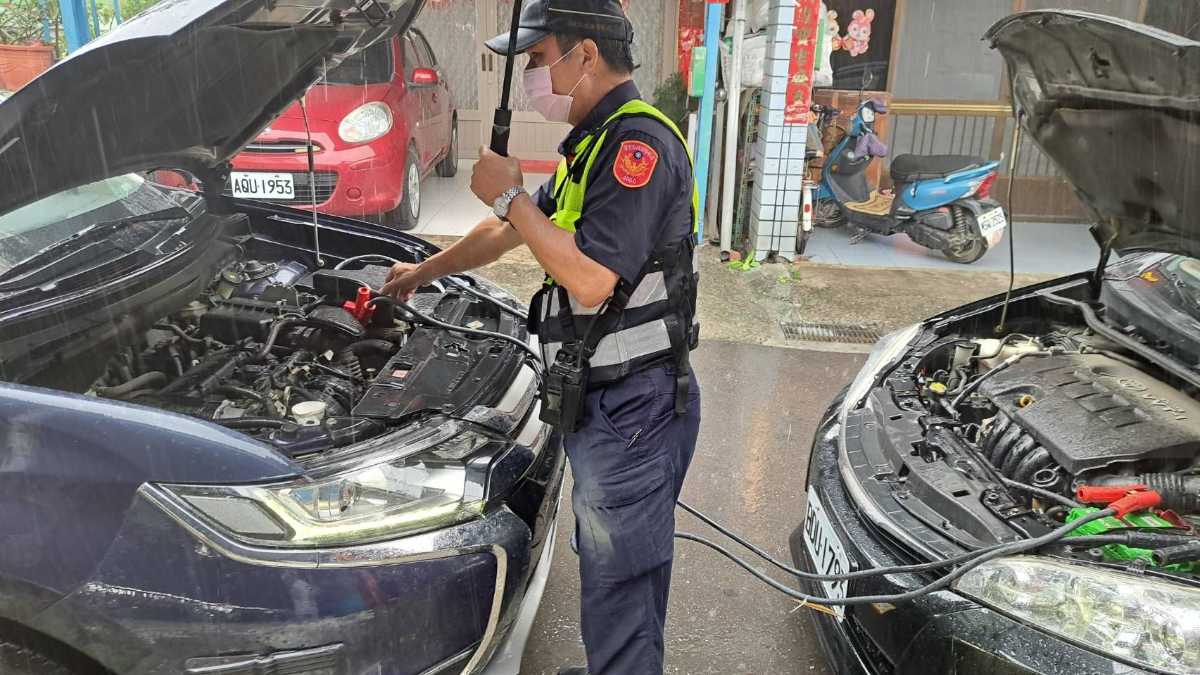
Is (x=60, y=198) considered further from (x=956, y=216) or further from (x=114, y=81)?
(x=956, y=216)

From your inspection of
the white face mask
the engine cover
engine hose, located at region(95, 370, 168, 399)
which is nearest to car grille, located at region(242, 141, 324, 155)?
engine hose, located at region(95, 370, 168, 399)

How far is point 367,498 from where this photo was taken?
1804mm

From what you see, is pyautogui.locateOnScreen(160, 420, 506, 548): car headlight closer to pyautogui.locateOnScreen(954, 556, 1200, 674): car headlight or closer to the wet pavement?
the wet pavement

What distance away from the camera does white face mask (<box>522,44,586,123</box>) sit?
6.51ft

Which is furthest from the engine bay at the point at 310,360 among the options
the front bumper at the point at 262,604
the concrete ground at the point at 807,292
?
the concrete ground at the point at 807,292

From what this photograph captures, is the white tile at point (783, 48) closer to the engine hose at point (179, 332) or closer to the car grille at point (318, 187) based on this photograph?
the car grille at point (318, 187)

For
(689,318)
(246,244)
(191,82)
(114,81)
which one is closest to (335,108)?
(246,244)

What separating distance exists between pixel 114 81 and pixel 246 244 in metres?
1.52

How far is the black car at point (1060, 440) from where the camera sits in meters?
1.70

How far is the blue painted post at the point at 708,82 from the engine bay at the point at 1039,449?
12.2ft

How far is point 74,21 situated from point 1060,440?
6865 mm

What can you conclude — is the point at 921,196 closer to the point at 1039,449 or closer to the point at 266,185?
the point at 1039,449

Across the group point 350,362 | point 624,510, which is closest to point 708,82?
point 350,362

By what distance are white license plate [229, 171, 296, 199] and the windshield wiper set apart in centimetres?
320
